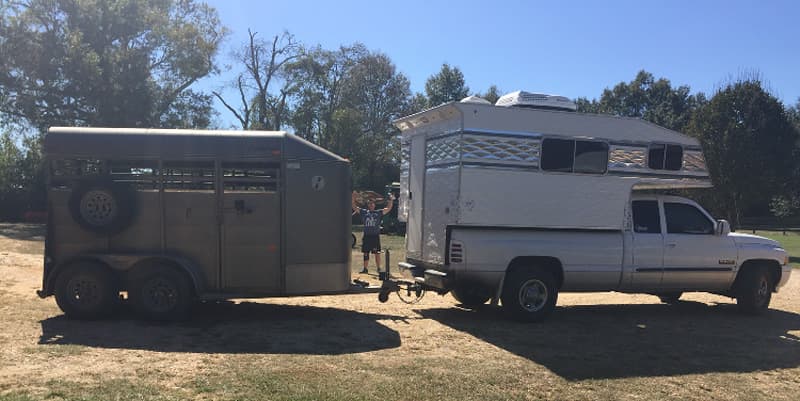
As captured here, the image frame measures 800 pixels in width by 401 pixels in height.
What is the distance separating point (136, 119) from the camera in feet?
95.2

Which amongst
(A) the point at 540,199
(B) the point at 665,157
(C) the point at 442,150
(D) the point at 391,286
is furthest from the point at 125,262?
(B) the point at 665,157

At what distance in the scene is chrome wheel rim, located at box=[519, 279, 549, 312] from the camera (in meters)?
8.41

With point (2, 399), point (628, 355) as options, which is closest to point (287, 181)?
point (2, 399)

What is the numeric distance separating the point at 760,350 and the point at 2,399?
806 cm

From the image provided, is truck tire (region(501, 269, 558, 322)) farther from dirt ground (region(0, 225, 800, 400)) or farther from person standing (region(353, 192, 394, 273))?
person standing (region(353, 192, 394, 273))

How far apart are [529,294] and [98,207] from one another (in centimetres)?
596

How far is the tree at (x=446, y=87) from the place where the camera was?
5031 cm

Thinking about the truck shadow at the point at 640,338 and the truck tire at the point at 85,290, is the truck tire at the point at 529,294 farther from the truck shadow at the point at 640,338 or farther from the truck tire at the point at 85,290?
the truck tire at the point at 85,290

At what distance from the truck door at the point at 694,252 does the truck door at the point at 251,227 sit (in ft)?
19.1

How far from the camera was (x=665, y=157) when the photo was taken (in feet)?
29.2

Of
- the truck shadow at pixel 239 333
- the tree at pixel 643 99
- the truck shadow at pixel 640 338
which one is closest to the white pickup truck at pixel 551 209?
the truck shadow at pixel 640 338

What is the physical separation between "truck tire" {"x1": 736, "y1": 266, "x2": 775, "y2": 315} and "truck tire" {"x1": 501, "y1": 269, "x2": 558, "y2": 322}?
3.45 meters

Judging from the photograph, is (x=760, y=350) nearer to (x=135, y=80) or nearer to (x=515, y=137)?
(x=515, y=137)

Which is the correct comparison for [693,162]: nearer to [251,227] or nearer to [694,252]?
[694,252]
